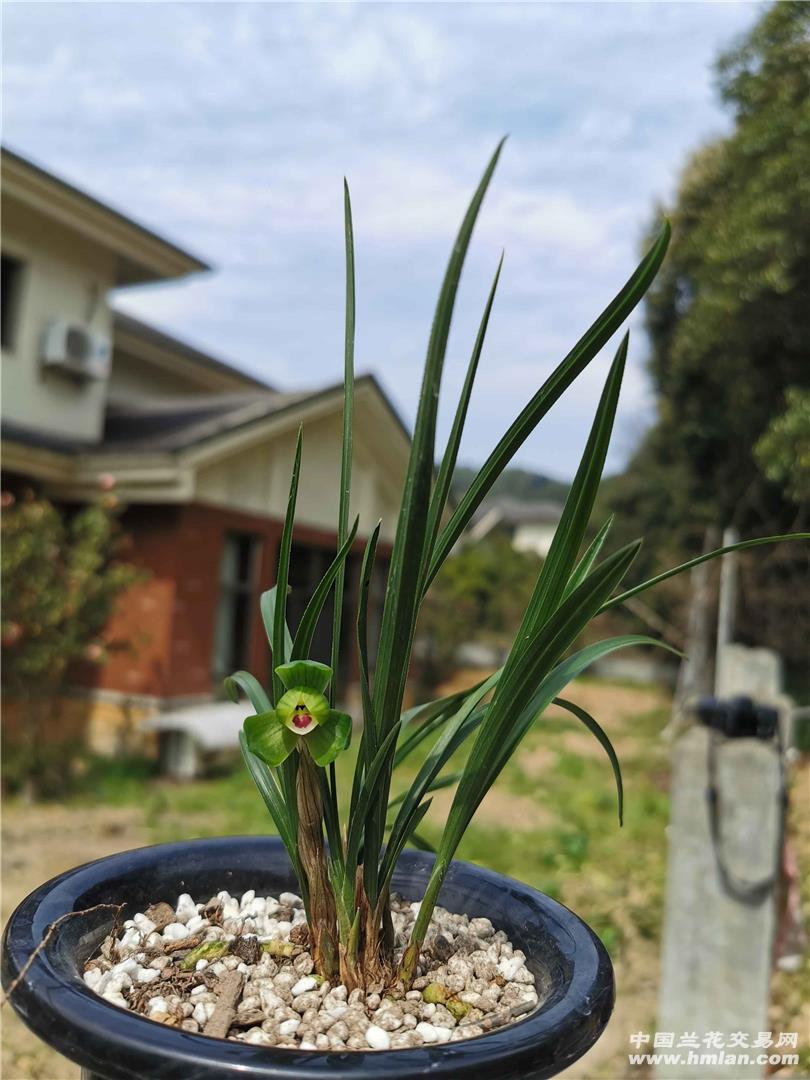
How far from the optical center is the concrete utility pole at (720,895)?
2139 mm

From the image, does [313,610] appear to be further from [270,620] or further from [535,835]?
[535,835]

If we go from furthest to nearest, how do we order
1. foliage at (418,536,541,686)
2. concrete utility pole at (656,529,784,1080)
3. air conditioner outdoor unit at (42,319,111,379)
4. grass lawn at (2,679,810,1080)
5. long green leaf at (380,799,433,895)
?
1. foliage at (418,536,541,686)
2. air conditioner outdoor unit at (42,319,111,379)
3. grass lawn at (2,679,810,1080)
4. concrete utility pole at (656,529,784,1080)
5. long green leaf at (380,799,433,895)

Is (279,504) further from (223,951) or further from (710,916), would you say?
(223,951)

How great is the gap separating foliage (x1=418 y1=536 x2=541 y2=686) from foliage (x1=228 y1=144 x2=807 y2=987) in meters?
8.05

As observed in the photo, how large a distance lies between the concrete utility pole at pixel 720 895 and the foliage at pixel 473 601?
261 inches

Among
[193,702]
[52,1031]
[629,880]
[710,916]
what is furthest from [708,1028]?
[193,702]

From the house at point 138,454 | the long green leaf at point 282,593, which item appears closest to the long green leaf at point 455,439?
the long green leaf at point 282,593

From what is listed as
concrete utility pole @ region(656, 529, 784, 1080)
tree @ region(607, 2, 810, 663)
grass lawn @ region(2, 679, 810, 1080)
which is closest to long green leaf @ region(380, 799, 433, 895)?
concrete utility pole @ region(656, 529, 784, 1080)

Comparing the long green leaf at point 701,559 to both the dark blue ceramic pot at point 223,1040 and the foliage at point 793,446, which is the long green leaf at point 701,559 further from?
the foliage at point 793,446

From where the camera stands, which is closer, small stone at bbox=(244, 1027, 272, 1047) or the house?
small stone at bbox=(244, 1027, 272, 1047)

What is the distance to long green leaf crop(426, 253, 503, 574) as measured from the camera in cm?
65

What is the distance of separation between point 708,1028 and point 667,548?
8746 mm

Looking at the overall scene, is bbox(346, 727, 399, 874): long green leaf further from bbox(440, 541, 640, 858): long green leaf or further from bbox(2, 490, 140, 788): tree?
bbox(2, 490, 140, 788): tree

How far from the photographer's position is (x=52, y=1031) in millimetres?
588
